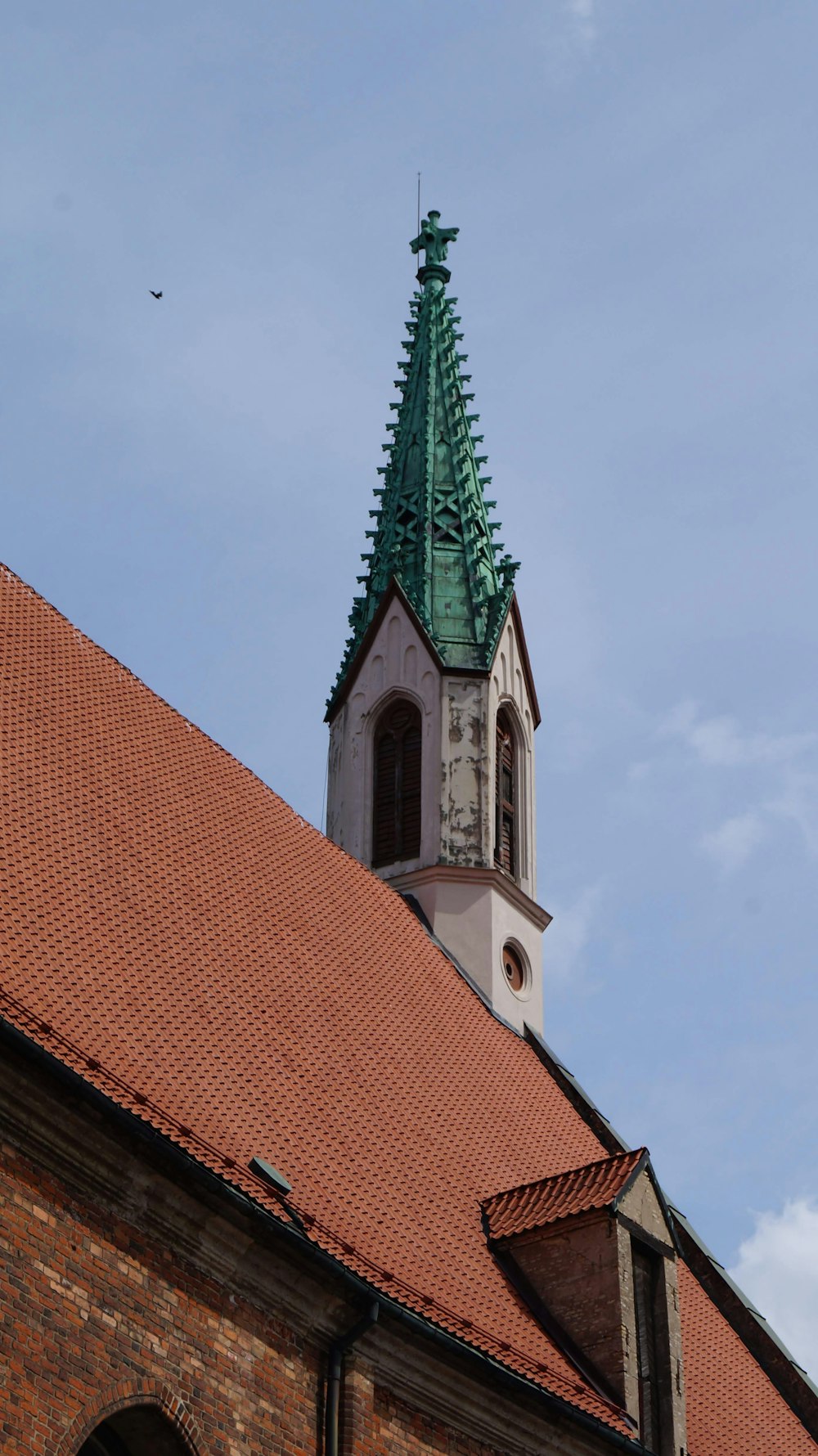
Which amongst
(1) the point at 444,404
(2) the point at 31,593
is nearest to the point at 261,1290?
(2) the point at 31,593

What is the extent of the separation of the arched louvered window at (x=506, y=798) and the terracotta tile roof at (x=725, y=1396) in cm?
622

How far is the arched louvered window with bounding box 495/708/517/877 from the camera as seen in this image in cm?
2684

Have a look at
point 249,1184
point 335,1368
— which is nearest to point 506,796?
point 249,1184

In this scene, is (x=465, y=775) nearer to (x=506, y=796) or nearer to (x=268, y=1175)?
(x=506, y=796)

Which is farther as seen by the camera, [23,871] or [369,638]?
[369,638]

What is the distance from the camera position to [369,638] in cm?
2833

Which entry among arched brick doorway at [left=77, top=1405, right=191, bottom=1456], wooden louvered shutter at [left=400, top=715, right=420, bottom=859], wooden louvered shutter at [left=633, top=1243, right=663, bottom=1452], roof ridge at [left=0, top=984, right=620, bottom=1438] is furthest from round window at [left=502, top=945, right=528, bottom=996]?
arched brick doorway at [left=77, top=1405, right=191, bottom=1456]

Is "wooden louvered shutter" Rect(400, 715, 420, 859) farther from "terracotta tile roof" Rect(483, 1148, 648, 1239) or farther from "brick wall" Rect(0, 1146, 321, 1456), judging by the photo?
"brick wall" Rect(0, 1146, 321, 1456)

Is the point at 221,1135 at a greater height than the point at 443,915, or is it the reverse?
the point at 443,915

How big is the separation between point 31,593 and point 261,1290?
25.9ft

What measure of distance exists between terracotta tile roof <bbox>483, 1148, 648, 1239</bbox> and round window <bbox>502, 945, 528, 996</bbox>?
7.13m

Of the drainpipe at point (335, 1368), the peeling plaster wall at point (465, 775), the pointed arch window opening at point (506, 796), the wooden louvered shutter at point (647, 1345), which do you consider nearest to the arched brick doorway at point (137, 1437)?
the drainpipe at point (335, 1368)

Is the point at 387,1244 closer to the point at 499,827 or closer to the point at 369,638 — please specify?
the point at 499,827

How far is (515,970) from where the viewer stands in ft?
85.0
